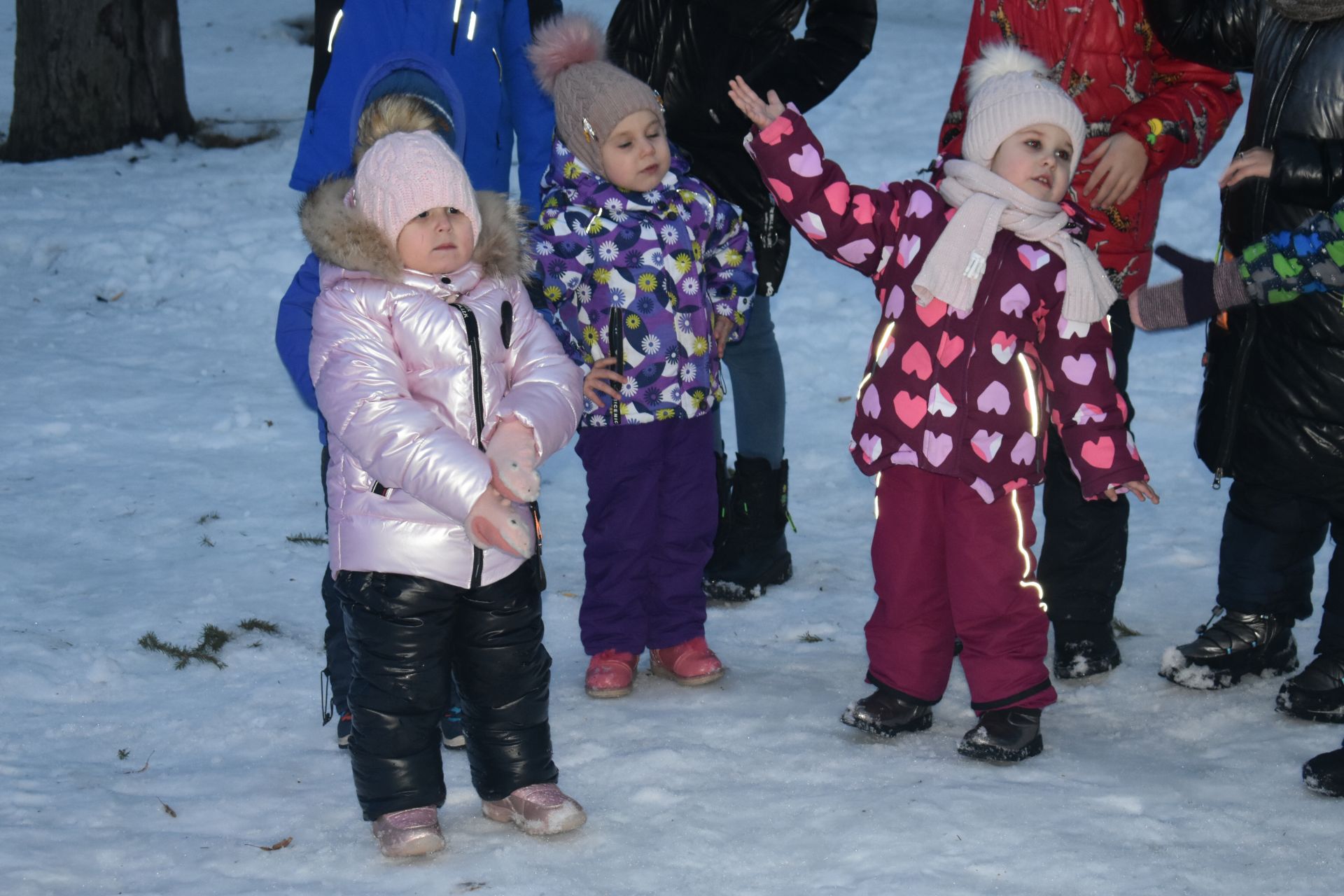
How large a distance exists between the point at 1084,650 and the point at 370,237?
236 centimetres

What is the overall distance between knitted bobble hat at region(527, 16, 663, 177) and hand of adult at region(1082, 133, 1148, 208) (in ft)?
3.91

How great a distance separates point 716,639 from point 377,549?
1685 millimetres

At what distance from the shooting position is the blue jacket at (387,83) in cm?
346

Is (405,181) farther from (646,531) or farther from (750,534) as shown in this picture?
(750,534)

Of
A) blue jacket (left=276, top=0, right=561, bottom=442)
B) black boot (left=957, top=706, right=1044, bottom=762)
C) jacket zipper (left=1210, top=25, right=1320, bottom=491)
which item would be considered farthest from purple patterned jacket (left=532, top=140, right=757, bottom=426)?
jacket zipper (left=1210, top=25, right=1320, bottom=491)

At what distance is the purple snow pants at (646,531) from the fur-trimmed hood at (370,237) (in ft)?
2.75

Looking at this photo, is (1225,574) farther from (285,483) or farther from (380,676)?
(285,483)

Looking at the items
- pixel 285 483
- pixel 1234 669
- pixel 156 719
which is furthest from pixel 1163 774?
pixel 285 483

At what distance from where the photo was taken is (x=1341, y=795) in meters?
3.40

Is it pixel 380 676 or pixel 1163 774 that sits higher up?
pixel 380 676

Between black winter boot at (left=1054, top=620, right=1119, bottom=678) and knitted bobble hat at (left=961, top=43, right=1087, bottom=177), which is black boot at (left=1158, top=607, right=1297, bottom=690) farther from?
knitted bobble hat at (left=961, top=43, right=1087, bottom=177)

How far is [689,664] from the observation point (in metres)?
4.18

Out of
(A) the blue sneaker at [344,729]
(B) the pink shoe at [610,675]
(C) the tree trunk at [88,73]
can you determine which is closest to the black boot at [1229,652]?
(B) the pink shoe at [610,675]

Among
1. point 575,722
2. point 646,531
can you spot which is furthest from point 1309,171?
point 575,722
